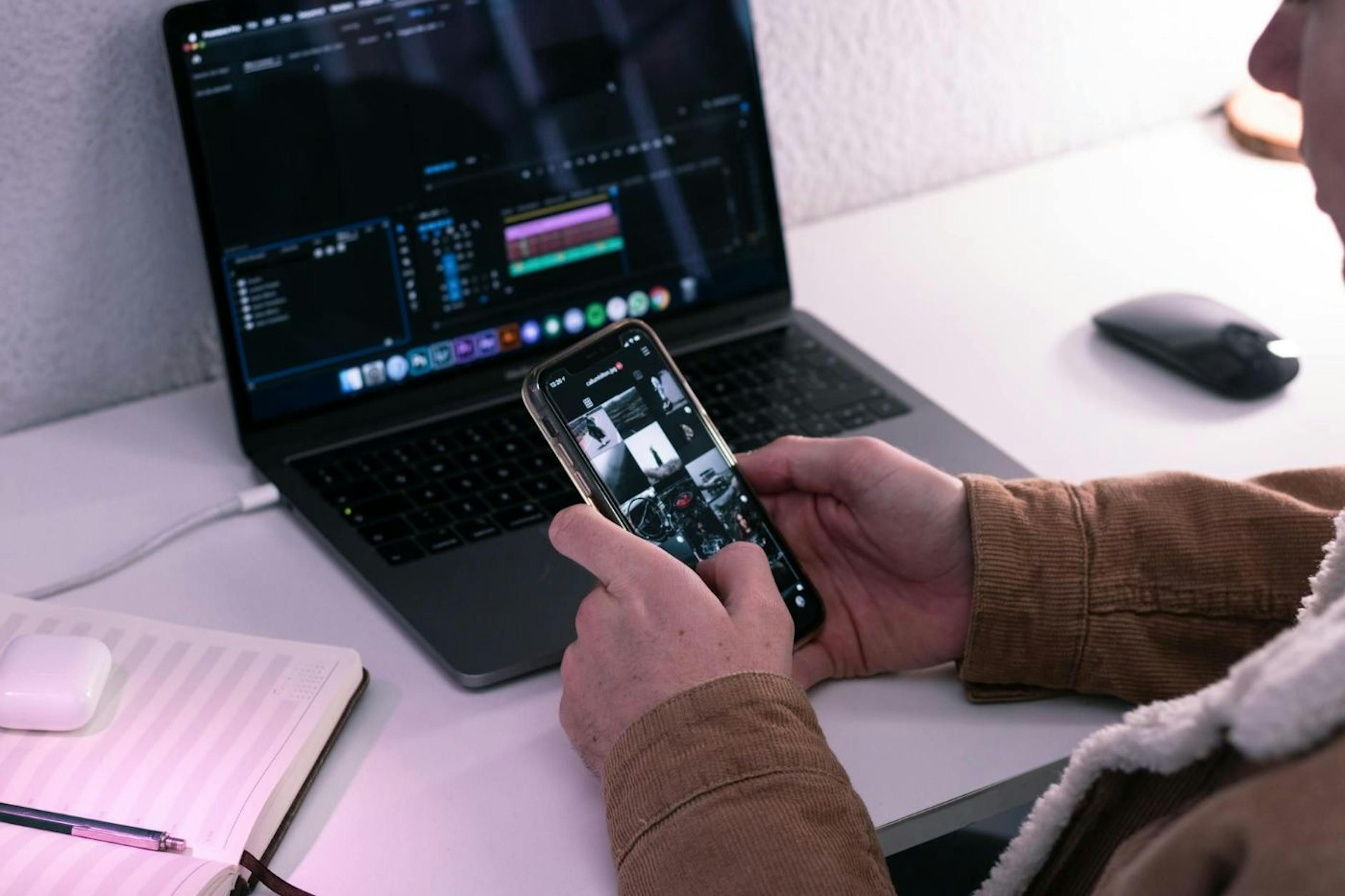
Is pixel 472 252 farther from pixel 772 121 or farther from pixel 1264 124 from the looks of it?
pixel 1264 124

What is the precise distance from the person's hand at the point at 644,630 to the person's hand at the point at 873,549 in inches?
2.4

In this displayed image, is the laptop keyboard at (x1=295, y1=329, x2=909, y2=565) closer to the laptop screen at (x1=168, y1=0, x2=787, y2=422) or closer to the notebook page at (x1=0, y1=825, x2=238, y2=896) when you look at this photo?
the laptop screen at (x1=168, y1=0, x2=787, y2=422)

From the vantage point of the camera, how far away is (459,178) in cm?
100

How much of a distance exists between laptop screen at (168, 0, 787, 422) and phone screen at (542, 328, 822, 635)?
0.76 feet

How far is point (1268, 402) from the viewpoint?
1021 millimetres

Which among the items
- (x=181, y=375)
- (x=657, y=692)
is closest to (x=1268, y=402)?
(x=657, y=692)

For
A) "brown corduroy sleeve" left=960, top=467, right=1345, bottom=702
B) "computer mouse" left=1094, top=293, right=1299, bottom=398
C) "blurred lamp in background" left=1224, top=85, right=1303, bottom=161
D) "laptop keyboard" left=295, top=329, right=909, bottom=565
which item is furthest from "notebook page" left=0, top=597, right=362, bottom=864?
"blurred lamp in background" left=1224, top=85, right=1303, bottom=161

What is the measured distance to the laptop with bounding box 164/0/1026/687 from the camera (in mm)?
916

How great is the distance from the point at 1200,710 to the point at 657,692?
0.24m

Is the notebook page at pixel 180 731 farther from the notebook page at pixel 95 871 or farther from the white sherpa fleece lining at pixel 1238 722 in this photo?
the white sherpa fleece lining at pixel 1238 722

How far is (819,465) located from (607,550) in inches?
6.5

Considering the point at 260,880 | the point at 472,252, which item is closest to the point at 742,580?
the point at 260,880

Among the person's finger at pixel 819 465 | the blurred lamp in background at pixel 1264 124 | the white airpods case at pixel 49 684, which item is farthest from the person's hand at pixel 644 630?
the blurred lamp in background at pixel 1264 124

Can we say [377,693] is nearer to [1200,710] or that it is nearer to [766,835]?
[766,835]
